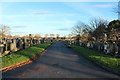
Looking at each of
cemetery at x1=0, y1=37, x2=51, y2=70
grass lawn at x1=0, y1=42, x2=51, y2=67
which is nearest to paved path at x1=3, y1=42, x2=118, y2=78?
cemetery at x1=0, y1=37, x2=51, y2=70

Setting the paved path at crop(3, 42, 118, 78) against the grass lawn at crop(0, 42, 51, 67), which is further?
the grass lawn at crop(0, 42, 51, 67)

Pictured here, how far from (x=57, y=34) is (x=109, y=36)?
77990mm

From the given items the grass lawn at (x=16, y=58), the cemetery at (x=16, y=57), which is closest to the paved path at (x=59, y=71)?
the cemetery at (x=16, y=57)

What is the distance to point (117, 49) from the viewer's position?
20.1 m

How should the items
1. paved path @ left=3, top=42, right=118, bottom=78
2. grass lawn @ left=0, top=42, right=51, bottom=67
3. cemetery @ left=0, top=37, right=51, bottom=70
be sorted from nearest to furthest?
paved path @ left=3, top=42, right=118, bottom=78, cemetery @ left=0, top=37, right=51, bottom=70, grass lawn @ left=0, top=42, right=51, bottom=67

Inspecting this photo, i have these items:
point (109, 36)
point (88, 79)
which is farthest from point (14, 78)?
point (109, 36)

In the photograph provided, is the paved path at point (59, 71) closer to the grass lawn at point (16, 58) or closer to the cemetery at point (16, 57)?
the cemetery at point (16, 57)

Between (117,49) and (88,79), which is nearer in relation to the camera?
(88,79)

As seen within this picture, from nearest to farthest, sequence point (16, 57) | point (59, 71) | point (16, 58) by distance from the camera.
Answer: point (59, 71)
point (16, 58)
point (16, 57)

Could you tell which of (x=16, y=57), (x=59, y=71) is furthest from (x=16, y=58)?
(x=59, y=71)

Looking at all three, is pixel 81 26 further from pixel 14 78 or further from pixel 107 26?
pixel 14 78

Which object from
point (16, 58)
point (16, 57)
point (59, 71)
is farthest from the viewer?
point (16, 57)

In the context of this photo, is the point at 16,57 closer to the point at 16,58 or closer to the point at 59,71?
the point at 16,58

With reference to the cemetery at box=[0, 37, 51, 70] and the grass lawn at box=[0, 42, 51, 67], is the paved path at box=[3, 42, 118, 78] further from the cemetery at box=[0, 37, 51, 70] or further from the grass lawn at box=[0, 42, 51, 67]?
the grass lawn at box=[0, 42, 51, 67]
